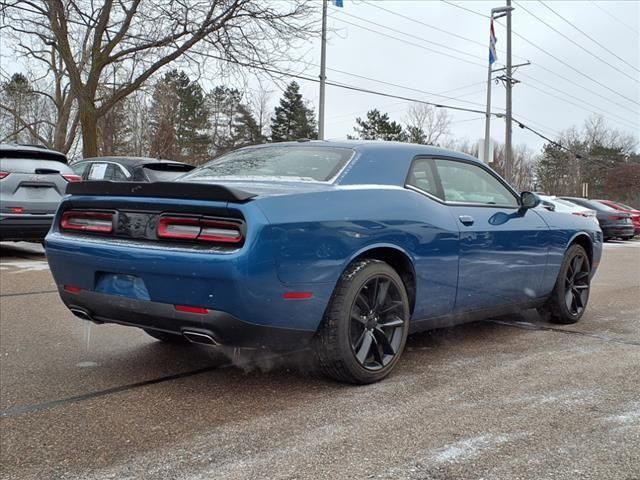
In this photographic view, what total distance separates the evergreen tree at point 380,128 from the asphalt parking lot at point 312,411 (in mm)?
50665

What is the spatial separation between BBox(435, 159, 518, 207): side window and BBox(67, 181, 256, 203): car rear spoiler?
1.73m

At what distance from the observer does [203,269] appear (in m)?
3.21

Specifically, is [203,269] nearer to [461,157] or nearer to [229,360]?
[229,360]

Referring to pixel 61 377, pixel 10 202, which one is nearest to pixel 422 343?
pixel 61 377

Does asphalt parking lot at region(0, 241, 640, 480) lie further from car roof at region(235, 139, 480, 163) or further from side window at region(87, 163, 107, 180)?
side window at region(87, 163, 107, 180)

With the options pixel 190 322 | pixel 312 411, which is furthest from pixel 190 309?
pixel 312 411

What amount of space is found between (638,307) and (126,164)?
7611 mm

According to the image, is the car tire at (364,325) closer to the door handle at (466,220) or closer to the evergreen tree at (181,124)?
the door handle at (466,220)

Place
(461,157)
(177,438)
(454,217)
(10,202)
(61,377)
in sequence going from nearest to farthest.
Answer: (177,438) < (61,377) < (454,217) < (461,157) < (10,202)

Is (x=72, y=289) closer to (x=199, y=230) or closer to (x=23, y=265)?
(x=199, y=230)

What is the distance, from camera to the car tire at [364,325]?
143 inches

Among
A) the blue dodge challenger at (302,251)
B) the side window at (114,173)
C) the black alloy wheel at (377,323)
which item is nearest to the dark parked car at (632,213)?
the side window at (114,173)

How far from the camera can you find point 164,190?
3480 mm

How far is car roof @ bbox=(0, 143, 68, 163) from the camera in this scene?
9.15m
